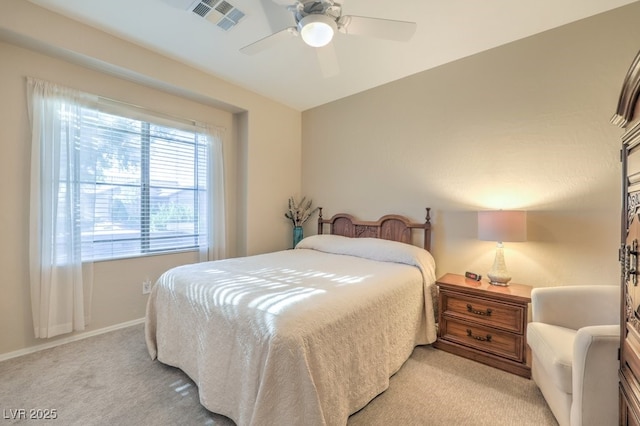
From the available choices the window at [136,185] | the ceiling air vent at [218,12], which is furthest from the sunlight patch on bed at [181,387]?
the ceiling air vent at [218,12]

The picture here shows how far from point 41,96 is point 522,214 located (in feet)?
→ 13.5

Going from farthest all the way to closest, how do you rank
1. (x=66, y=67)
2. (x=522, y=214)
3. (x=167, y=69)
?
(x=167, y=69)
(x=66, y=67)
(x=522, y=214)

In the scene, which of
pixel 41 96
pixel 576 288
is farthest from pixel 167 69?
pixel 576 288

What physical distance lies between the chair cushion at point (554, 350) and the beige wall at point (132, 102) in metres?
3.04

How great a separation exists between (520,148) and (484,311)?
1478 millimetres

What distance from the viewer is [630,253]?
943mm

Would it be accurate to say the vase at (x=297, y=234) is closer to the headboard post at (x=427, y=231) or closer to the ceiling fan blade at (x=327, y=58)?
the headboard post at (x=427, y=231)

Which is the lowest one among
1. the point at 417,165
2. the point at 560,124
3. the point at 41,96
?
the point at 417,165

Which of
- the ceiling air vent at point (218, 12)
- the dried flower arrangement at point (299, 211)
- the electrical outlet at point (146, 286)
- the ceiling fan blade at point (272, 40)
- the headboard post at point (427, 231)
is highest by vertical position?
the ceiling air vent at point (218, 12)

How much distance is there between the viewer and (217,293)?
1.65 m

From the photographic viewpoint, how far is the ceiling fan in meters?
1.70

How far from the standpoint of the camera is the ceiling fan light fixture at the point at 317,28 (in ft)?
5.64

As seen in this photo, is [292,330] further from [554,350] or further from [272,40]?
[272,40]

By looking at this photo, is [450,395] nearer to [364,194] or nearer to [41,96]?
[364,194]
